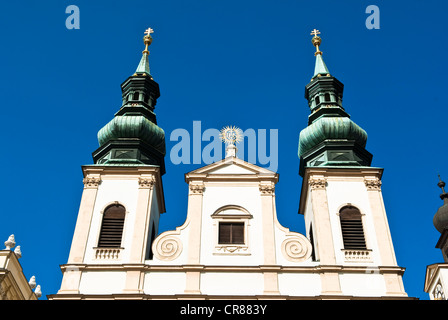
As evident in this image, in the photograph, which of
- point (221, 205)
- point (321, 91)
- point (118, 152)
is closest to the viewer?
point (221, 205)

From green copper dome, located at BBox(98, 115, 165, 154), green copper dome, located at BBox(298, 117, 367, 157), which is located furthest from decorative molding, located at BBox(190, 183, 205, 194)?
green copper dome, located at BBox(298, 117, 367, 157)

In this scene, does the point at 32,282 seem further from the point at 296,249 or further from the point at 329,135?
the point at 329,135

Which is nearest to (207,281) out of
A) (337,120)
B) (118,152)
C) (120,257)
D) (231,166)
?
(120,257)

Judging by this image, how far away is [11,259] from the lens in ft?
59.0

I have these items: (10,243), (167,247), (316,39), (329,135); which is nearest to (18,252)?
(10,243)

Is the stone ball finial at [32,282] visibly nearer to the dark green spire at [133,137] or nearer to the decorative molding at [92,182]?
the decorative molding at [92,182]

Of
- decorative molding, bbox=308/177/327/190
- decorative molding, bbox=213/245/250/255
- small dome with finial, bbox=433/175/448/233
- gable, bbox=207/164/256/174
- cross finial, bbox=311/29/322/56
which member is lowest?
decorative molding, bbox=213/245/250/255

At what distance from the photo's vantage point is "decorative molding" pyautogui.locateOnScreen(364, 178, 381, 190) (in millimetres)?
20859

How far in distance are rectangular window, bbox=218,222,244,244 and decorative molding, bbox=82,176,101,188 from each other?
4968 millimetres

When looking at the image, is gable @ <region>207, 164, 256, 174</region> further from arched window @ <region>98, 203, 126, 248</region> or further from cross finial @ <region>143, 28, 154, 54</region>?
cross finial @ <region>143, 28, 154, 54</region>

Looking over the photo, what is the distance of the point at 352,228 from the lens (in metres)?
19.9

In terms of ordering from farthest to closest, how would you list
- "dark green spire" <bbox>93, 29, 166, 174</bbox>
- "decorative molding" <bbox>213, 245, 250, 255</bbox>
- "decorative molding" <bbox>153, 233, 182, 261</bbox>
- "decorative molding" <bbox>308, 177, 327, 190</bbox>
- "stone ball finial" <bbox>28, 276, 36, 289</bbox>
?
1. "dark green spire" <bbox>93, 29, 166, 174</bbox>
2. "decorative molding" <bbox>308, 177, 327, 190</bbox>
3. "stone ball finial" <bbox>28, 276, 36, 289</bbox>
4. "decorative molding" <bbox>153, 233, 182, 261</bbox>
5. "decorative molding" <bbox>213, 245, 250, 255</bbox>
